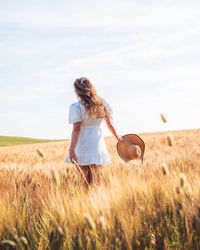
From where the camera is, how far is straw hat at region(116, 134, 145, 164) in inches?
224

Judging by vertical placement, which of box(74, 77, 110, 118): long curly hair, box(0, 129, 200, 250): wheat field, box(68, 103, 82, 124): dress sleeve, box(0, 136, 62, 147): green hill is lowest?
box(0, 129, 200, 250): wheat field

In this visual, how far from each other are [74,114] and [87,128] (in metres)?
0.25

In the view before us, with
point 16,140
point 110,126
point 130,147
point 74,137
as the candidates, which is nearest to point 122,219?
point 74,137

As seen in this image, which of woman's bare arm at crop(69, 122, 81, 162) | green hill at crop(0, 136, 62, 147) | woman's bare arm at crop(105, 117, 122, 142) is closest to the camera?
woman's bare arm at crop(69, 122, 81, 162)

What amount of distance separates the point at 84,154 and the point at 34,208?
7.49 feet

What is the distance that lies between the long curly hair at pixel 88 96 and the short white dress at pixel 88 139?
0.20ft

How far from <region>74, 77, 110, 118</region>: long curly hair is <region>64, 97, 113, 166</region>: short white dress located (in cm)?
6

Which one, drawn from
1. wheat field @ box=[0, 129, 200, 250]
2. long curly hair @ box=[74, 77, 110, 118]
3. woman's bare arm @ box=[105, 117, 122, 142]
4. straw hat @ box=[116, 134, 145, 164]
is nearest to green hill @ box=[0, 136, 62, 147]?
woman's bare arm @ box=[105, 117, 122, 142]

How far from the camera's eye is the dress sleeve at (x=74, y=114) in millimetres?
5559

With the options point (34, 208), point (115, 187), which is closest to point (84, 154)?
point (34, 208)

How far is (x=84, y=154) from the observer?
5664 mm

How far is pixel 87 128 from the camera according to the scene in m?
5.71

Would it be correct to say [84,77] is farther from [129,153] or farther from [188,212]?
[188,212]

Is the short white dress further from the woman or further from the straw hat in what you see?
the straw hat
